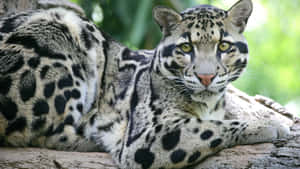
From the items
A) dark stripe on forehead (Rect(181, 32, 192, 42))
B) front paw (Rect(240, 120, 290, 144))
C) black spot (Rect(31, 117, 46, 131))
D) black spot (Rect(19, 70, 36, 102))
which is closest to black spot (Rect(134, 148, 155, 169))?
front paw (Rect(240, 120, 290, 144))

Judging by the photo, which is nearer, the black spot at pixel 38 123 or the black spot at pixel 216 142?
the black spot at pixel 216 142

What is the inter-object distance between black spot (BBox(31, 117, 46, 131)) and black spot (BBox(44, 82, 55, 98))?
317 millimetres

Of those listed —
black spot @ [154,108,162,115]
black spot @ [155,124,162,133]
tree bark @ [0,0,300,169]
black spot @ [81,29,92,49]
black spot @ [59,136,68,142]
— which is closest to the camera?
tree bark @ [0,0,300,169]

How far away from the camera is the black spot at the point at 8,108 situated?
17.6ft

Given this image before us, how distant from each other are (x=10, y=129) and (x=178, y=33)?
250 cm

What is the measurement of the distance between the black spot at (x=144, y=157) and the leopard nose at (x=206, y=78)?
1.06 meters

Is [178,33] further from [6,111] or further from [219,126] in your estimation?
[6,111]

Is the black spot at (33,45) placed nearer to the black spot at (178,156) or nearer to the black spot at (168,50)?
the black spot at (168,50)

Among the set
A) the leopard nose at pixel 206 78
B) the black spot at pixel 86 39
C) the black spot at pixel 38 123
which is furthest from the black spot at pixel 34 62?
the leopard nose at pixel 206 78

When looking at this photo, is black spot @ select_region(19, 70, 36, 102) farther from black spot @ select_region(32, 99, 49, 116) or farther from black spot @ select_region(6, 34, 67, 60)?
black spot @ select_region(6, 34, 67, 60)

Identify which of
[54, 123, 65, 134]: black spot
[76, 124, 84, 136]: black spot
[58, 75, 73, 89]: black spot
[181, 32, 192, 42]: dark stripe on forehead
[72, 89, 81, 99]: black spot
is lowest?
[76, 124, 84, 136]: black spot

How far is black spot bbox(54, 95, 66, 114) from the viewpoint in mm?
5613

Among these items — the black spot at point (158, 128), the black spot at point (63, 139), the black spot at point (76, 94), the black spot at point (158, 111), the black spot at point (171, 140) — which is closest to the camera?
the black spot at point (171, 140)

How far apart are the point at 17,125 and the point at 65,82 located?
0.85 meters
